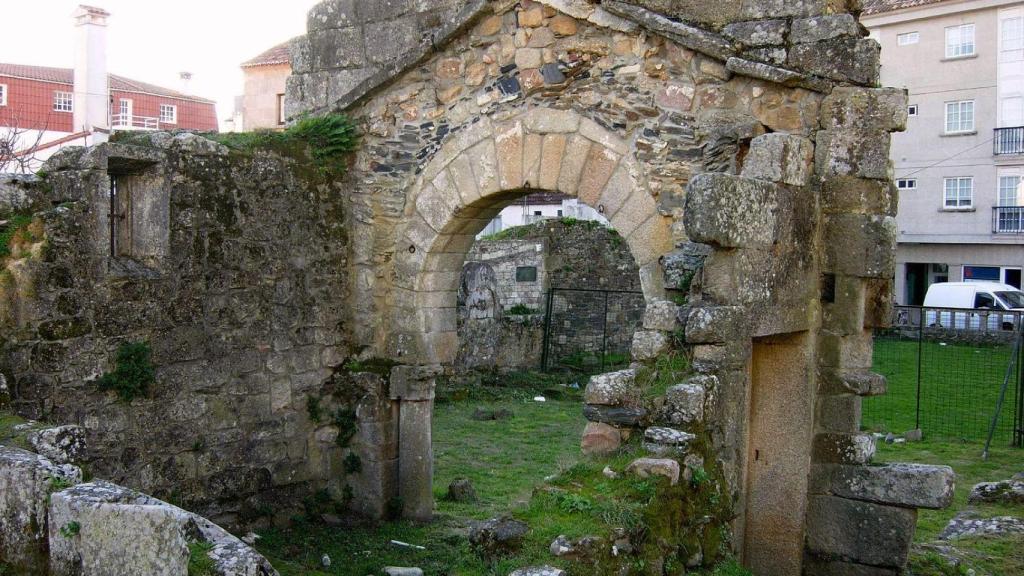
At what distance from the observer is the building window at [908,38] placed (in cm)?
2742

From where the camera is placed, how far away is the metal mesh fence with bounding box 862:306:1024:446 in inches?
503

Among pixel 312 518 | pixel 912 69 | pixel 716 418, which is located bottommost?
pixel 312 518

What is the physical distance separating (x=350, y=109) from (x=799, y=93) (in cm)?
389

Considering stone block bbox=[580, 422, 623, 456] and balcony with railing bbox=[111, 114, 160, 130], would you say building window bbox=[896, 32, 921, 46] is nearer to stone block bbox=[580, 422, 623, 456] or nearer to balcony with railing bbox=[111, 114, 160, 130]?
balcony with railing bbox=[111, 114, 160, 130]

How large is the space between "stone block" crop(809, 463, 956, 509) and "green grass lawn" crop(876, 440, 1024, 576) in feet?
1.63

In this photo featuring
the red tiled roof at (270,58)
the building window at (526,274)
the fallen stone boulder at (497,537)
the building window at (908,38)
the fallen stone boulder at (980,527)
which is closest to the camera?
the fallen stone boulder at (497,537)

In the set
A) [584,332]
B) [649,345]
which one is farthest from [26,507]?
[584,332]

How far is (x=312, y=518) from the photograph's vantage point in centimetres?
823

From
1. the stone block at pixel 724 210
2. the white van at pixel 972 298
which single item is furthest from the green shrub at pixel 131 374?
the white van at pixel 972 298

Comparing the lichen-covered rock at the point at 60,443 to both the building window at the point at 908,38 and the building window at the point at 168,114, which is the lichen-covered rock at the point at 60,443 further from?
the building window at the point at 168,114

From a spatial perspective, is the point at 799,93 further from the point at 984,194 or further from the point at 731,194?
the point at 984,194

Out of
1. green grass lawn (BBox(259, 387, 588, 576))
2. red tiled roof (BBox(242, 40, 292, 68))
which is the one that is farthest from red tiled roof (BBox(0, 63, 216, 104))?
green grass lawn (BBox(259, 387, 588, 576))

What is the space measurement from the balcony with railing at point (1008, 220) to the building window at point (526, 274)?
47.8 feet

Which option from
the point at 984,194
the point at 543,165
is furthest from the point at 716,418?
the point at 984,194
